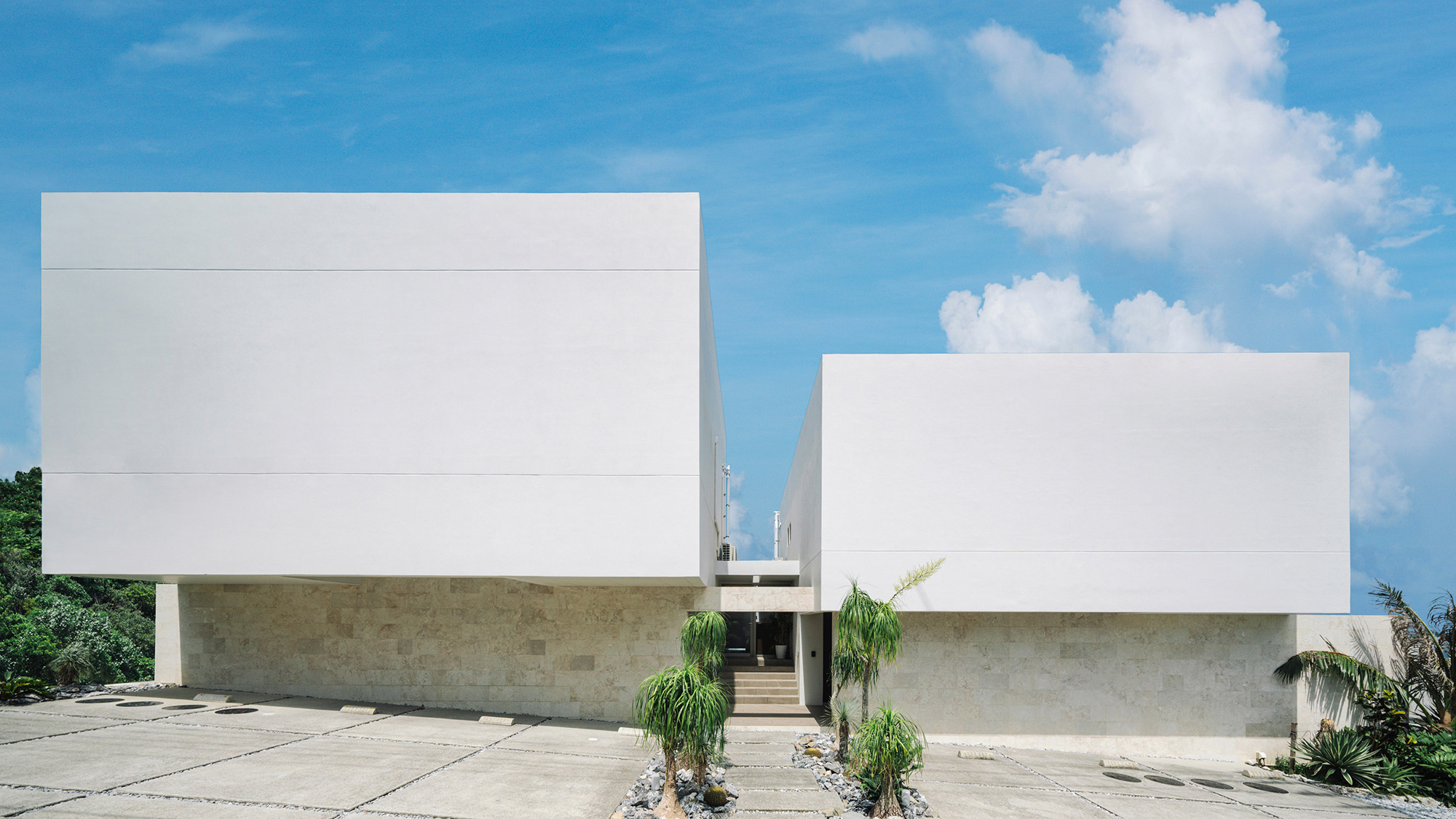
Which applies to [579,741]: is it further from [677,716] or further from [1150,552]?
[1150,552]

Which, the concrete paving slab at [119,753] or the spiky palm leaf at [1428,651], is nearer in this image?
the concrete paving slab at [119,753]

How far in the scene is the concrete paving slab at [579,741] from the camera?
46.2 ft

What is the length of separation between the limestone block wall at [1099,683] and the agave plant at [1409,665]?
2.22ft

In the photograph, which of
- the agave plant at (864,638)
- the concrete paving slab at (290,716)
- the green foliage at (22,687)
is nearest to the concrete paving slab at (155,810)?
the concrete paving slab at (290,716)

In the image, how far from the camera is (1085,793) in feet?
43.1

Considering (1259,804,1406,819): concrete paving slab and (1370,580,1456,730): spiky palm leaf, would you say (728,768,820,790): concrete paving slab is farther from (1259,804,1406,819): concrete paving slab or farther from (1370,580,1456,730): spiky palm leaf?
(1370,580,1456,730): spiky palm leaf

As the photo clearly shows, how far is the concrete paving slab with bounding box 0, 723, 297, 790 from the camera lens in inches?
420

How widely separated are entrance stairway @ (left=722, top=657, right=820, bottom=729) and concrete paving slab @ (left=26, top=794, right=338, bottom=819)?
32.8 feet

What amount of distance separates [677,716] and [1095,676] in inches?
407

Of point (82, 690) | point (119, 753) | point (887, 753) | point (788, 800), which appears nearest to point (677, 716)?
point (788, 800)

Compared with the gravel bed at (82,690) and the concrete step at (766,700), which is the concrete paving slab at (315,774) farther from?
the concrete step at (766,700)

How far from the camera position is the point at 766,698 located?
21.0 meters

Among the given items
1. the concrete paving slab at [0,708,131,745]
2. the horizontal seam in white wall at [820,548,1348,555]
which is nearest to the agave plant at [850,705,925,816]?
the horizontal seam in white wall at [820,548,1348,555]

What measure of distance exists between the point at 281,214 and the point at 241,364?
2791 millimetres
